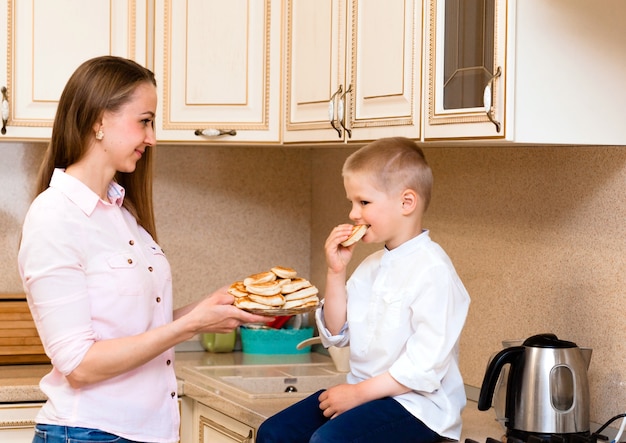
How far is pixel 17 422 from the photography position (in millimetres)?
2623

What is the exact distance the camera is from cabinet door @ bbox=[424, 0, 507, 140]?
6.08 feet

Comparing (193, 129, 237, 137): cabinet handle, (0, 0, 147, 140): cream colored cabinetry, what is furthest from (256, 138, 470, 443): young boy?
(0, 0, 147, 140): cream colored cabinetry

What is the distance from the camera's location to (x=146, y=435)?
1896 millimetres

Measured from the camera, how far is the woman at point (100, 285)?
5.78ft

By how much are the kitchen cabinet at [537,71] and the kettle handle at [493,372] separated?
41 centimetres

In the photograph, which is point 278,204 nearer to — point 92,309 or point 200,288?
point 200,288

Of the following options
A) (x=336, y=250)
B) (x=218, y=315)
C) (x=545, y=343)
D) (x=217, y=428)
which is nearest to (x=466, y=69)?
(x=336, y=250)

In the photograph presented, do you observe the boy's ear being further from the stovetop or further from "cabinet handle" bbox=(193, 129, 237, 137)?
"cabinet handle" bbox=(193, 129, 237, 137)

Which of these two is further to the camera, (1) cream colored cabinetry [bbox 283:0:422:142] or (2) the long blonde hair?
(1) cream colored cabinetry [bbox 283:0:422:142]

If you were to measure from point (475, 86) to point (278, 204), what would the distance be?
1567 mm

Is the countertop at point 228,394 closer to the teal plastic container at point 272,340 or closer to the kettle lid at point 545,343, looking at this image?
the teal plastic container at point 272,340

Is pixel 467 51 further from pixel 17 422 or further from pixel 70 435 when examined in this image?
pixel 17 422

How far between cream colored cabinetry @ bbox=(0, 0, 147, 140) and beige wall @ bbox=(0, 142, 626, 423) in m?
0.40

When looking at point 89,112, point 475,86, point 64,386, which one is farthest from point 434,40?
point 64,386
